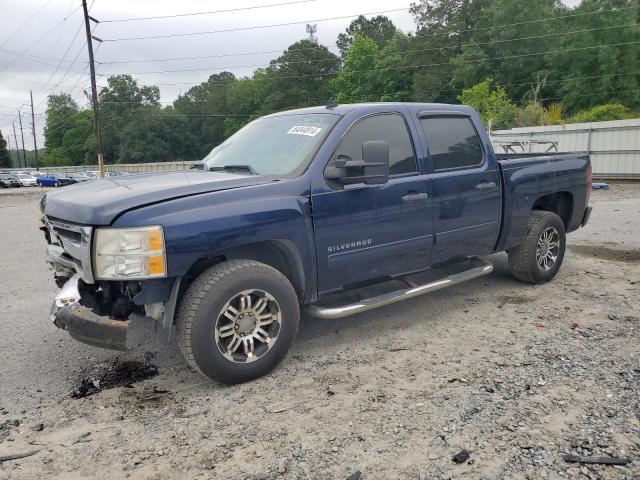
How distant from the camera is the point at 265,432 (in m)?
2.96

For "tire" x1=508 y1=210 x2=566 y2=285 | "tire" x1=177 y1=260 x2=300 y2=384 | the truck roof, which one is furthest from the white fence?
"tire" x1=177 y1=260 x2=300 y2=384

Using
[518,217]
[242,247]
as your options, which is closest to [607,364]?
[518,217]

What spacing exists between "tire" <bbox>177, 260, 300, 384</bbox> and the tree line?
2869cm

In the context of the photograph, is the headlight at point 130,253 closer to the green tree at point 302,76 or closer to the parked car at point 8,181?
the parked car at point 8,181

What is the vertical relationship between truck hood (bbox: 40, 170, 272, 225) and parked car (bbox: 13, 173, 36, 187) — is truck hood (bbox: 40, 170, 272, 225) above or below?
above

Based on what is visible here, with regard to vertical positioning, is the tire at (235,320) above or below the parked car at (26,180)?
below

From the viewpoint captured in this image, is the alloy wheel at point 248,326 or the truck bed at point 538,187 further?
the truck bed at point 538,187

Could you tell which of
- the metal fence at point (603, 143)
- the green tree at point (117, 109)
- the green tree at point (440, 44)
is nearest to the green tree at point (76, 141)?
the green tree at point (117, 109)

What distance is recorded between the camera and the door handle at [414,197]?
432cm

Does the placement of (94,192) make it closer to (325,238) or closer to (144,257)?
(144,257)

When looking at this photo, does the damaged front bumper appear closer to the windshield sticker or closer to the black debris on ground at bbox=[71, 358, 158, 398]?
the black debris on ground at bbox=[71, 358, 158, 398]

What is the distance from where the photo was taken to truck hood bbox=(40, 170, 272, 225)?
323 cm

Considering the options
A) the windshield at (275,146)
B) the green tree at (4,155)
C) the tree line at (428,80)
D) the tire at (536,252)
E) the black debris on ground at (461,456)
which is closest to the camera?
the black debris on ground at (461,456)

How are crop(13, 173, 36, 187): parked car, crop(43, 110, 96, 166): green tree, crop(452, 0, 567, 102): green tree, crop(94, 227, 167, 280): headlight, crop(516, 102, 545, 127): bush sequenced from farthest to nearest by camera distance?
1. crop(43, 110, 96, 166): green tree
2. crop(452, 0, 567, 102): green tree
3. crop(13, 173, 36, 187): parked car
4. crop(516, 102, 545, 127): bush
5. crop(94, 227, 167, 280): headlight
